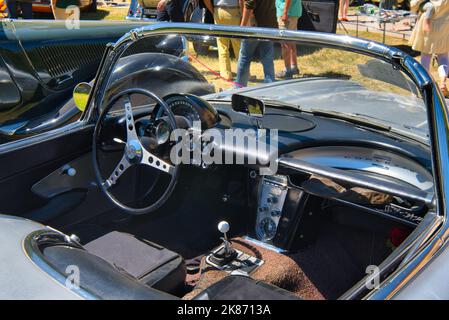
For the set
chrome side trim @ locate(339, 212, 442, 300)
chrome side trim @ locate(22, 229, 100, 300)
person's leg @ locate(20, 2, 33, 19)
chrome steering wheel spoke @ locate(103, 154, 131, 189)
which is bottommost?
person's leg @ locate(20, 2, 33, 19)

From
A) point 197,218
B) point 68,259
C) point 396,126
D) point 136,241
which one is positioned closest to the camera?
point 68,259

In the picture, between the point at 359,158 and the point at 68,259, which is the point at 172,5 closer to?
the point at 359,158

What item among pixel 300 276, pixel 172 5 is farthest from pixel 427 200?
pixel 172 5

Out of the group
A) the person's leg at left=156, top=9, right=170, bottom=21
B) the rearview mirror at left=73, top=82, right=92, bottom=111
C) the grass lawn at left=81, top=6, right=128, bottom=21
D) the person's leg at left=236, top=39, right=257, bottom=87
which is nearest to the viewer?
the person's leg at left=236, top=39, right=257, bottom=87

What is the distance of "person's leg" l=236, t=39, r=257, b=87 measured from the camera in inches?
95.9

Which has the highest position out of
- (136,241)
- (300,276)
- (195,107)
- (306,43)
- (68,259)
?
(306,43)

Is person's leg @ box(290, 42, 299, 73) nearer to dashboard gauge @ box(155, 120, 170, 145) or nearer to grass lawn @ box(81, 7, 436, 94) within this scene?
grass lawn @ box(81, 7, 436, 94)

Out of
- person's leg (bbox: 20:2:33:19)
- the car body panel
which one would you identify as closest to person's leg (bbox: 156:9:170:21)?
person's leg (bbox: 20:2:33:19)

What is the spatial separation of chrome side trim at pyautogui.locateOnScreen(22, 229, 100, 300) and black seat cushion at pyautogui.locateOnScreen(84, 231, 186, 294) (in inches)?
15.1

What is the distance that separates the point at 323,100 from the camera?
2.91m

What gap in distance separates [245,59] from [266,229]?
35.0 inches

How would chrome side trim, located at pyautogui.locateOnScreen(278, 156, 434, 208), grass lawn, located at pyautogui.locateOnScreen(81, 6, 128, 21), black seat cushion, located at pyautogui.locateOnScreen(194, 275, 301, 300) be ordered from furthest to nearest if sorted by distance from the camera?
grass lawn, located at pyautogui.locateOnScreen(81, 6, 128, 21) → chrome side trim, located at pyautogui.locateOnScreen(278, 156, 434, 208) → black seat cushion, located at pyautogui.locateOnScreen(194, 275, 301, 300)

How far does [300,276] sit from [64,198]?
4.18 feet

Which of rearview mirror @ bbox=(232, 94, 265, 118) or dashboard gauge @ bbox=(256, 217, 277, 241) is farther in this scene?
dashboard gauge @ bbox=(256, 217, 277, 241)
